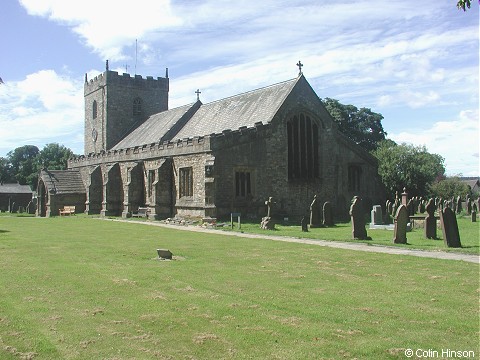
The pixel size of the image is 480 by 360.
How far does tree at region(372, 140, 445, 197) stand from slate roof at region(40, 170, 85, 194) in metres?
27.1

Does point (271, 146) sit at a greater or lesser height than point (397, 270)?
greater

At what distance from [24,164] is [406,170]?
220 ft

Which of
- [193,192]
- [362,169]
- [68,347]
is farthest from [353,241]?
[362,169]

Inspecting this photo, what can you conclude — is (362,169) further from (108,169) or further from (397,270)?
(397,270)

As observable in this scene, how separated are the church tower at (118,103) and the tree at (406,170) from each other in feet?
74.8

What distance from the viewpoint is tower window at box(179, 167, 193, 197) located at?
30245 millimetres

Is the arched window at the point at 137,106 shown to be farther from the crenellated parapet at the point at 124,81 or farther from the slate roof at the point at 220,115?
the slate roof at the point at 220,115

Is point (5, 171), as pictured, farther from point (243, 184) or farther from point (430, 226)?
point (430, 226)

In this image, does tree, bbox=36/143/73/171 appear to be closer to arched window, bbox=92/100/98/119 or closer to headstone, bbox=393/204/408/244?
arched window, bbox=92/100/98/119

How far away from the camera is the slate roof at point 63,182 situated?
137ft

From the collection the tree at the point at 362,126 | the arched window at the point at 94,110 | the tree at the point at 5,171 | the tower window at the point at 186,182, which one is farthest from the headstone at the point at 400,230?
the tree at the point at 5,171

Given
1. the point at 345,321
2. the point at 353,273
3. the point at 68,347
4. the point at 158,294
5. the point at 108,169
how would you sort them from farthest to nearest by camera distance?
1. the point at 108,169
2. the point at 353,273
3. the point at 158,294
4. the point at 345,321
5. the point at 68,347

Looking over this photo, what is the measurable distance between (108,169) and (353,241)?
26.2 m

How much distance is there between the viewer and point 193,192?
97.8 ft
